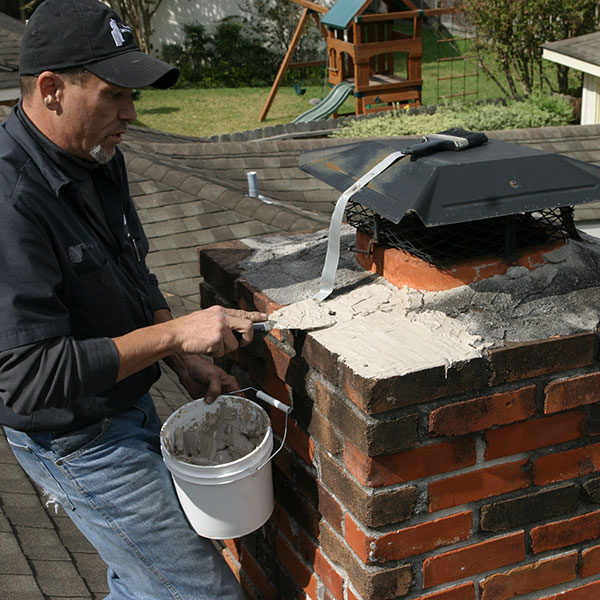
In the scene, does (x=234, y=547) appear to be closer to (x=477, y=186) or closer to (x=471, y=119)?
(x=477, y=186)

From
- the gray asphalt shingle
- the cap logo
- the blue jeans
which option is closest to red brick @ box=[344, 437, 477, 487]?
the blue jeans

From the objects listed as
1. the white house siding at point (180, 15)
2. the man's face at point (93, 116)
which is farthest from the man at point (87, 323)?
the white house siding at point (180, 15)

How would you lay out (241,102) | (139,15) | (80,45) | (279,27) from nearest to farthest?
1. (80,45)
2. (241,102)
3. (139,15)
4. (279,27)

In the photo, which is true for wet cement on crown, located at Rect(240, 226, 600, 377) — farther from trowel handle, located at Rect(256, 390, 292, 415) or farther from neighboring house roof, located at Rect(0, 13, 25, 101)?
neighboring house roof, located at Rect(0, 13, 25, 101)

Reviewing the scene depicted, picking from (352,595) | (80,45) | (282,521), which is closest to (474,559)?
(352,595)

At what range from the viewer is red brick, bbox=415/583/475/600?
1905 millimetres

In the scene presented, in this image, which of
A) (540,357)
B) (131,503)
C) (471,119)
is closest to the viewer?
(540,357)

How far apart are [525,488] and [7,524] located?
6.58ft

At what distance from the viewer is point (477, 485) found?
6.10 feet

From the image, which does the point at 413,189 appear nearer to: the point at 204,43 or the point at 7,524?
the point at 7,524

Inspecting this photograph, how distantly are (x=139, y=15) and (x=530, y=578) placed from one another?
98.4 feet

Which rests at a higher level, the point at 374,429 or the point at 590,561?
the point at 374,429

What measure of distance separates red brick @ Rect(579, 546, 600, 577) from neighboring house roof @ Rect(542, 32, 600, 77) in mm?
15109

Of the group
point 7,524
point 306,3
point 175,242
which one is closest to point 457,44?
point 306,3
